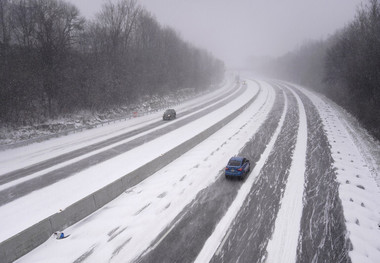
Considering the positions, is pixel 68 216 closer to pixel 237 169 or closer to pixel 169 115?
pixel 237 169

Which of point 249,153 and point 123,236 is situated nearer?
point 123,236

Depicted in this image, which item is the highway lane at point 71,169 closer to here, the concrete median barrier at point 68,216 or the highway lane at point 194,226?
the concrete median barrier at point 68,216

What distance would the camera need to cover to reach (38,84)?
29203mm

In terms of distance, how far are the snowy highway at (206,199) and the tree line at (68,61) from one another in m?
8.41

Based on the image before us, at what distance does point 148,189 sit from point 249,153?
10.5 metres

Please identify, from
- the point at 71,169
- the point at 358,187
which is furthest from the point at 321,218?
the point at 71,169

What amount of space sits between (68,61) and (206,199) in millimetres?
32232

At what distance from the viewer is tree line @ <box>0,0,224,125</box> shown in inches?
1073

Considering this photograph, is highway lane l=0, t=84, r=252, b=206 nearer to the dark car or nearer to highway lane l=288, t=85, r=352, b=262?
the dark car

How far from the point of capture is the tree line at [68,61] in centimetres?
2725

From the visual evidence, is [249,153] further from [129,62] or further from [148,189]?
[129,62]

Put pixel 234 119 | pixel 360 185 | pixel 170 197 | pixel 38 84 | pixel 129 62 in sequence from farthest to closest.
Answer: pixel 129 62, pixel 234 119, pixel 38 84, pixel 360 185, pixel 170 197

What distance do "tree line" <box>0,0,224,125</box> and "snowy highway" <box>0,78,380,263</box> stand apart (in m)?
8.41

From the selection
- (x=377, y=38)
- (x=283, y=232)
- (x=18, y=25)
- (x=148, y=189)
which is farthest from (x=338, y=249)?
(x=18, y=25)
